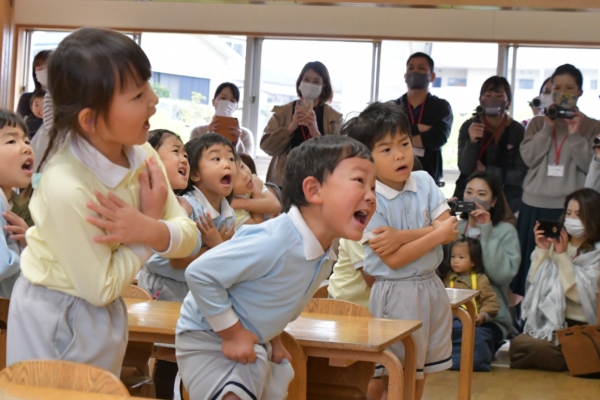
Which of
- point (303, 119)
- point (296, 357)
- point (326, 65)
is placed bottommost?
point (296, 357)

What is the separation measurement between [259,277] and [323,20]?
5146 mm

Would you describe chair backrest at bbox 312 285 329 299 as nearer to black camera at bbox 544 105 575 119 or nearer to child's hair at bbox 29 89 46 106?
black camera at bbox 544 105 575 119

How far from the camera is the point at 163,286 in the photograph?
298 centimetres

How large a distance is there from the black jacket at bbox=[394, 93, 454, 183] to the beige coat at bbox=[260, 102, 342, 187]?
464mm

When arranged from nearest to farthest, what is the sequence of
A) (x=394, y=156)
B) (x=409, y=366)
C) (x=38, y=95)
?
(x=409, y=366) → (x=394, y=156) → (x=38, y=95)

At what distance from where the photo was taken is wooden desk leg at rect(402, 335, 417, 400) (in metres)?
2.48

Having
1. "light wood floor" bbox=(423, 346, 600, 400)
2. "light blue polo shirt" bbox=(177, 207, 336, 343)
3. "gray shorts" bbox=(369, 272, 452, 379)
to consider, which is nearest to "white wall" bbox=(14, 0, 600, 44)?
"light wood floor" bbox=(423, 346, 600, 400)

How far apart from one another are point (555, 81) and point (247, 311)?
13.0ft

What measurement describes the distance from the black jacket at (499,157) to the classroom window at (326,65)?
1.55 metres

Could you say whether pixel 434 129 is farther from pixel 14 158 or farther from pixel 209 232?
pixel 14 158

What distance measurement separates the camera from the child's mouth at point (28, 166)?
9.25 ft

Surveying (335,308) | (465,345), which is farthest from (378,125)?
(465,345)

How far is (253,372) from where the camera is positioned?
174 cm

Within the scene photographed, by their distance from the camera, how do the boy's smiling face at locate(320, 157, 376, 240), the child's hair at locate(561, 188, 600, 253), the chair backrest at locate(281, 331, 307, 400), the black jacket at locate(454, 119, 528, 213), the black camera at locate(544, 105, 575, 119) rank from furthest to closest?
the black jacket at locate(454, 119, 528, 213) → the black camera at locate(544, 105, 575, 119) → the child's hair at locate(561, 188, 600, 253) → the chair backrest at locate(281, 331, 307, 400) → the boy's smiling face at locate(320, 157, 376, 240)
